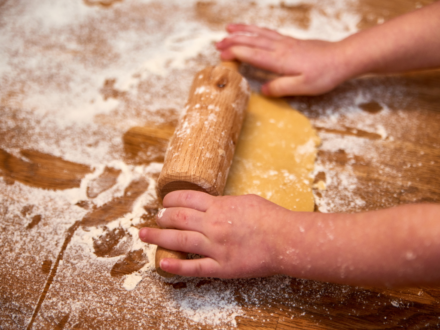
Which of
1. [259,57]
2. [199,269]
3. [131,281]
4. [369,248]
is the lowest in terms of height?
[131,281]

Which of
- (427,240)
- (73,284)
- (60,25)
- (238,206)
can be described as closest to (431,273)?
(427,240)

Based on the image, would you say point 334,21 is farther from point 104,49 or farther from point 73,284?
point 73,284

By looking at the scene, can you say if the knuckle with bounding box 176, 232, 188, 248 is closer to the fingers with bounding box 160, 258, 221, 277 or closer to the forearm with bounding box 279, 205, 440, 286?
the fingers with bounding box 160, 258, 221, 277

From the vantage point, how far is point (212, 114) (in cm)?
81

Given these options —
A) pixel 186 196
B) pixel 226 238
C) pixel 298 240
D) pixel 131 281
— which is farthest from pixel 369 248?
pixel 131 281

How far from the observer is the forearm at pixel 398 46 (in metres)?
0.94

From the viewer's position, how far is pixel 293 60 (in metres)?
0.99

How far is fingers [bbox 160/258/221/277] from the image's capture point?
26.8 inches

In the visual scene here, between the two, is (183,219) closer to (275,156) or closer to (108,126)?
(275,156)

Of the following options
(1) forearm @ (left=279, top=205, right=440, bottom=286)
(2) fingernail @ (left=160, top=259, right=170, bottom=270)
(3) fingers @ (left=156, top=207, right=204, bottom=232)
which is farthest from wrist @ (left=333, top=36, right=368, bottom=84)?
(2) fingernail @ (left=160, top=259, right=170, bottom=270)

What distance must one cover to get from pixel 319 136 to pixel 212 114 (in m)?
0.35

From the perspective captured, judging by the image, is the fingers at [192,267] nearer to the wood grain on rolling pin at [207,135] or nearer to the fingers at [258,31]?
the wood grain on rolling pin at [207,135]

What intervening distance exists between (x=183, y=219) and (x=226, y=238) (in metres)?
0.10

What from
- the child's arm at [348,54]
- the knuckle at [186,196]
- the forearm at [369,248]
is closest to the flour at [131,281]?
the knuckle at [186,196]
